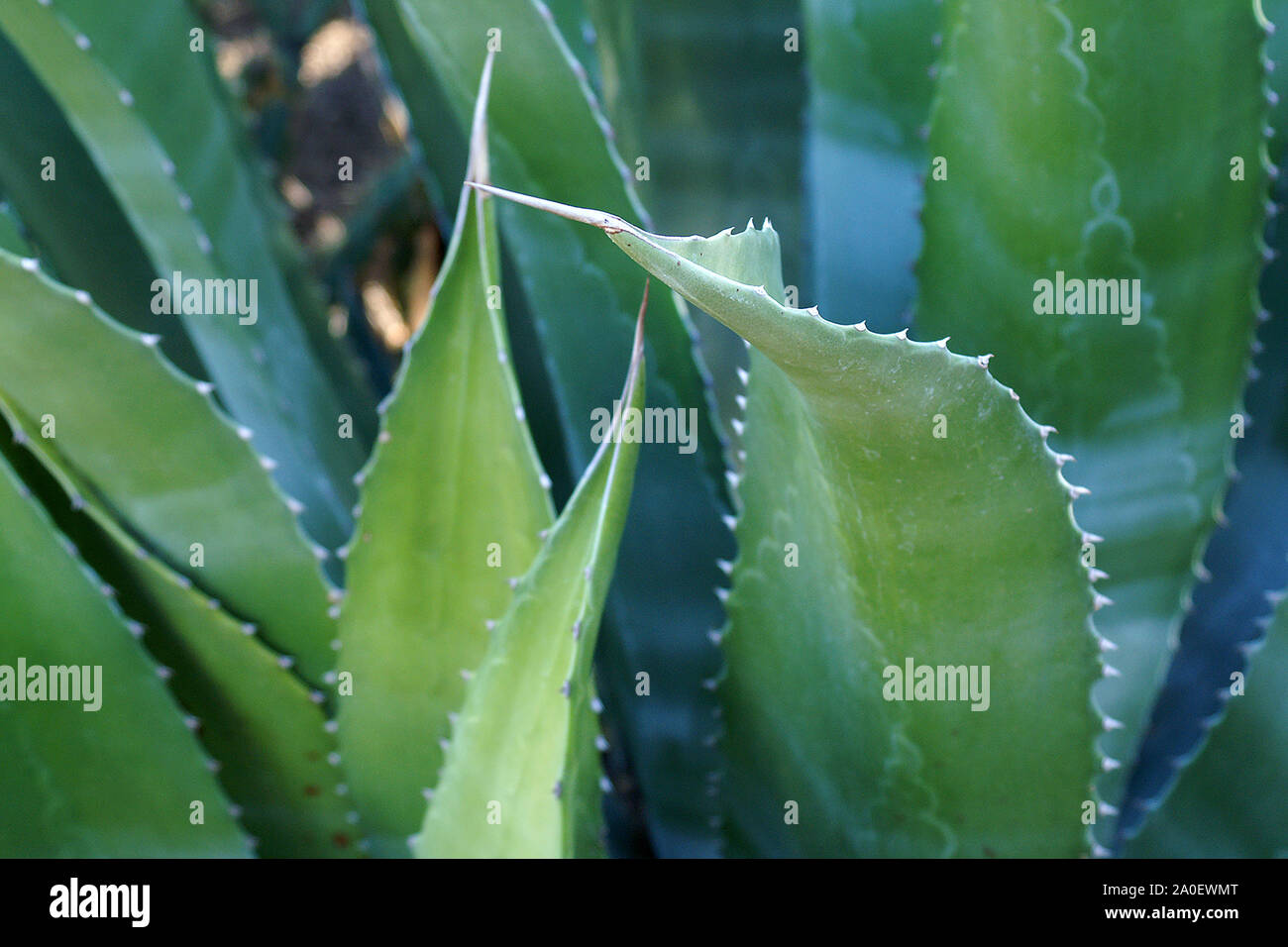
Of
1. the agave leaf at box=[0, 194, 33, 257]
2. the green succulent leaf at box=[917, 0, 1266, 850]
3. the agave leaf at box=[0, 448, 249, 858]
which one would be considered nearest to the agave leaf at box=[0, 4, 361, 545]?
the agave leaf at box=[0, 194, 33, 257]

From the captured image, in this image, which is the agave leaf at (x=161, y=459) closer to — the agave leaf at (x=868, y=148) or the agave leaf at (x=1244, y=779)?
the agave leaf at (x=868, y=148)

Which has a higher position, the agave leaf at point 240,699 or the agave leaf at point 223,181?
the agave leaf at point 223,181

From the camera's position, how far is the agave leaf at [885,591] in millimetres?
509

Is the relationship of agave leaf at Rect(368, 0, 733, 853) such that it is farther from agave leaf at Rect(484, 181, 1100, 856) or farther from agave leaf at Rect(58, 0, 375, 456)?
agave leaf at Rect(58, 0, 375, 456)

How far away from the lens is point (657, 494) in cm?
87

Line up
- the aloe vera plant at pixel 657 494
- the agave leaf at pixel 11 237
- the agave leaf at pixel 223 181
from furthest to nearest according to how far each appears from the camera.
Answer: the agave leaf at pixel 223 181 → the agave leaf at pixel 11 237 → the aloe vera plant at pixel 657 494

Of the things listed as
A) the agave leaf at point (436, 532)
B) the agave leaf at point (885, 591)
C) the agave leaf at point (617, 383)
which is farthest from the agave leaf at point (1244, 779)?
the agave leaf at point (436, 532)

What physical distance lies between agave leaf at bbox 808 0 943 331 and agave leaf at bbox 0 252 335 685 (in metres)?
0.45

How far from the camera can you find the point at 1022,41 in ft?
2.38

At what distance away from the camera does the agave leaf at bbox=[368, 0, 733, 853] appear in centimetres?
79

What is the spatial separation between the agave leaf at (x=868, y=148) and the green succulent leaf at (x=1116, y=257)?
0.39 ft

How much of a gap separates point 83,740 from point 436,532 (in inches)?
10.0

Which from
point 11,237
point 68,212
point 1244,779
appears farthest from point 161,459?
point 1244,779
